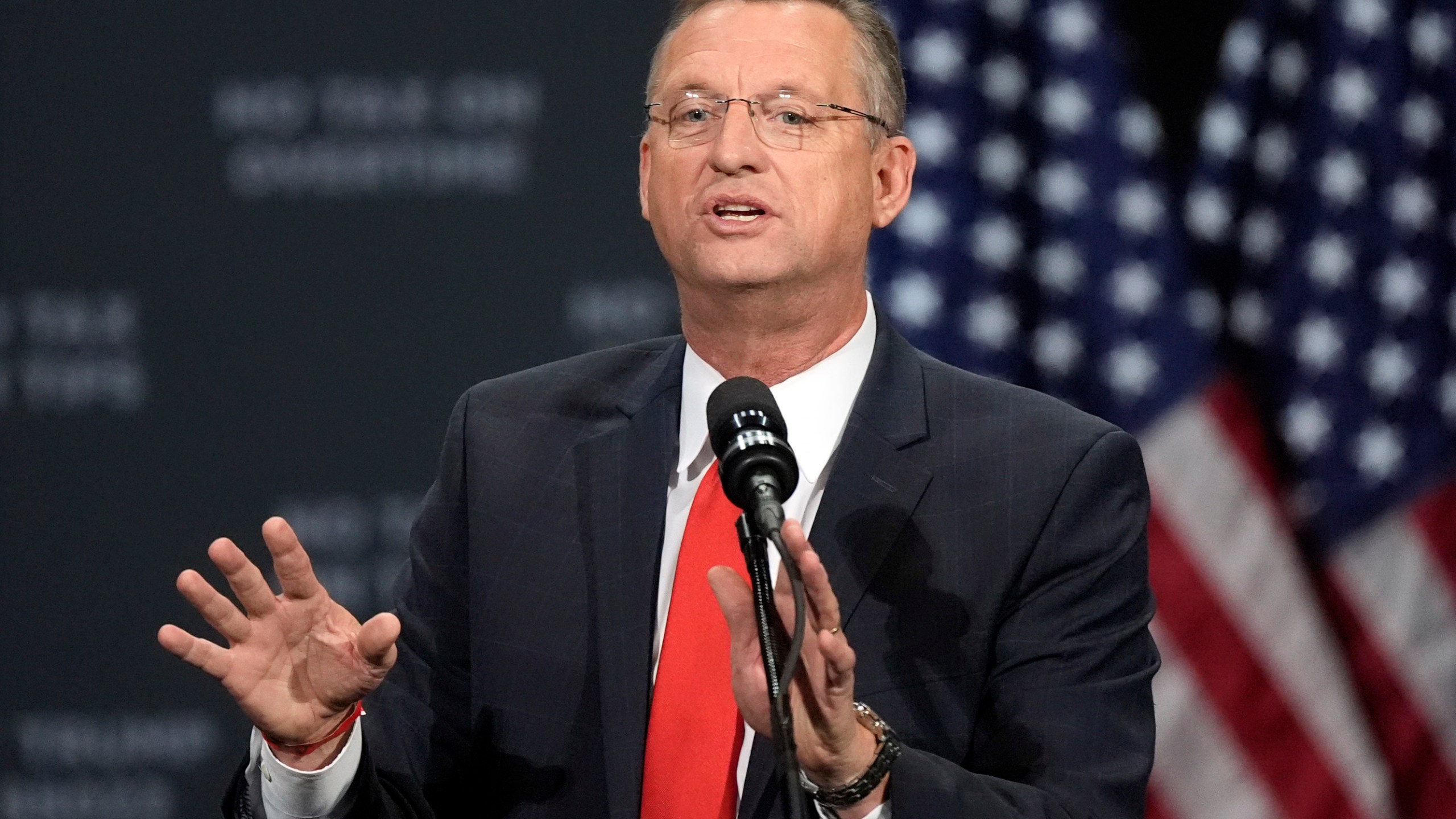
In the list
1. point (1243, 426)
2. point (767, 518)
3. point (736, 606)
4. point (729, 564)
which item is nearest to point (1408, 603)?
point (1243, 426)

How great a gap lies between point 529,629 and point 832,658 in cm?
61

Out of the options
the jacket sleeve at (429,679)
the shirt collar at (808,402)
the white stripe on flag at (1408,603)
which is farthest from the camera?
the white stripe on flag at (1408,603)

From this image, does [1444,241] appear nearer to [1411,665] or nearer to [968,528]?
[1411,665]

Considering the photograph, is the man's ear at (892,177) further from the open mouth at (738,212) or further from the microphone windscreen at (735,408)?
the microphone windscreen at (735,408)

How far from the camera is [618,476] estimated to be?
1935 mm

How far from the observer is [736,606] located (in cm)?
144

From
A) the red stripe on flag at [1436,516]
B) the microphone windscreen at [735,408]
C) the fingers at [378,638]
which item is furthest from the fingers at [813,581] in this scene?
the red stripe on flag at [1436,516]

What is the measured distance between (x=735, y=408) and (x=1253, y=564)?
90.4 inches

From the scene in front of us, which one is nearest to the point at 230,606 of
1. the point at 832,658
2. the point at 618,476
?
the point at 618,476

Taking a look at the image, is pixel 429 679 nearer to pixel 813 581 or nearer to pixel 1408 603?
pixel 813 581

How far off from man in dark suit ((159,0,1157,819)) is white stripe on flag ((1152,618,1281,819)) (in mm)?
1615

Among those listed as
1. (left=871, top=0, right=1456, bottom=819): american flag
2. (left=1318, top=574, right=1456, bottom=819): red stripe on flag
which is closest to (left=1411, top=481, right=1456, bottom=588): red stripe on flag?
(left=871, top=0, right=1456, bottom=819): american flag

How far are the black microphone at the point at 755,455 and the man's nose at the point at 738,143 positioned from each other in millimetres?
527

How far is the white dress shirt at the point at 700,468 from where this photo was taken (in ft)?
5.52
